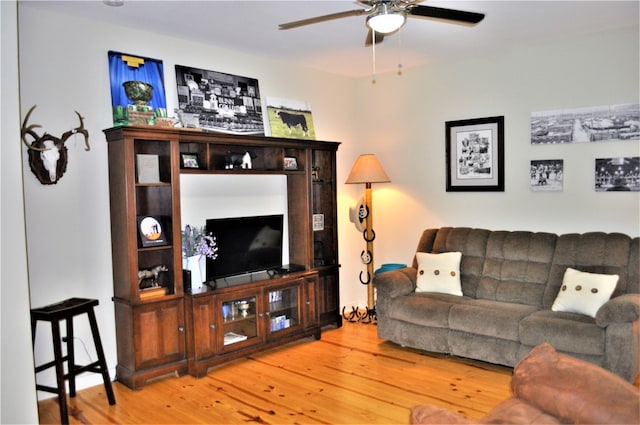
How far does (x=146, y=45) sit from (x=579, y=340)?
3.92 meters

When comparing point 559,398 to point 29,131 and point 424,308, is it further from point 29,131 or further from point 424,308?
point 29,131

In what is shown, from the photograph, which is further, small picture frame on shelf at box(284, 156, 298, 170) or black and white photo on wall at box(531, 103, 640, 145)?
small picture frame on shelf at box(284, 156, 298, 170)

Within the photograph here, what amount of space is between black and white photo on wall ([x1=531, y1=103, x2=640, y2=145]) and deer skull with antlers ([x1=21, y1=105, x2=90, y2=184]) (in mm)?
3832

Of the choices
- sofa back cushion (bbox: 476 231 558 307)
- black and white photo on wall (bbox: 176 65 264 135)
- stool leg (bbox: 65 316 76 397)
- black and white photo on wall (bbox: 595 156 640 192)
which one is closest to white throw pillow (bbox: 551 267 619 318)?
sofa back cushion (bbox: 476 231 558 307)

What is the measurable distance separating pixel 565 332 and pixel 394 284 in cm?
146

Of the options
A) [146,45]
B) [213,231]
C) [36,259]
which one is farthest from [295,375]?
[146,45]

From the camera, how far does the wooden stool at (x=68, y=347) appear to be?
10.8 ft

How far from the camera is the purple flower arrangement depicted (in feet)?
14.1

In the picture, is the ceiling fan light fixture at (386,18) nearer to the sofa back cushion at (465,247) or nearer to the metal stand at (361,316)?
the sofa back cushion at (465,247)

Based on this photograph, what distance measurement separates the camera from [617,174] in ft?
14.5

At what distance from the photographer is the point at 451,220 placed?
17.8 ft

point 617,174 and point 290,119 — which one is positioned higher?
point 290,119

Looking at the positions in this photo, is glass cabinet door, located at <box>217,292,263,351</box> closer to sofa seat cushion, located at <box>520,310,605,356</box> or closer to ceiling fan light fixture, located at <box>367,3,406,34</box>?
sofa seat cushion, located at <box>520,310,605,356</box>

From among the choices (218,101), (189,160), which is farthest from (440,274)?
(218,101)
